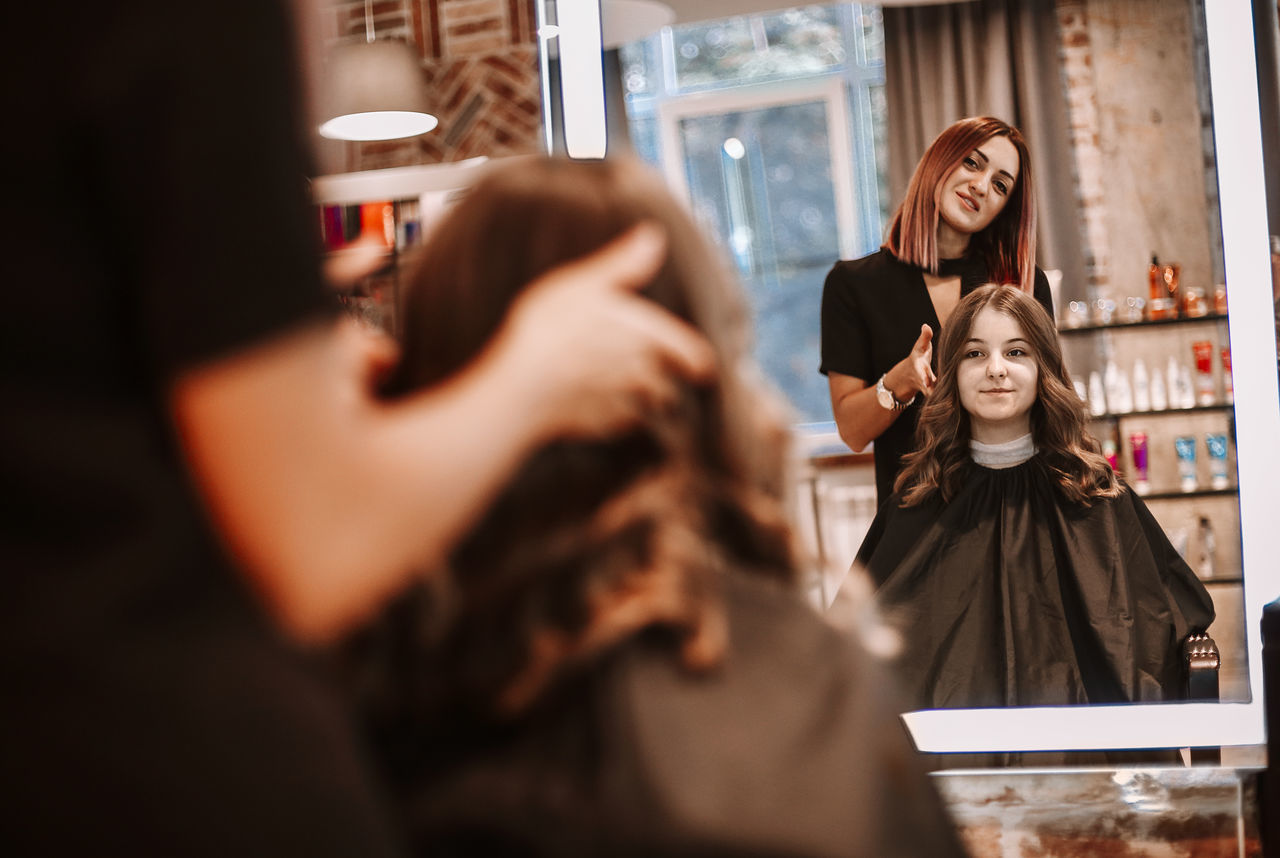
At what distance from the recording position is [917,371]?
2.23 meters

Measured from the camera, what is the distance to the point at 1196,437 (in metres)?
2.16

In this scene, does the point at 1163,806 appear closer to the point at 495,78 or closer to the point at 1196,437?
the point at 1196,437

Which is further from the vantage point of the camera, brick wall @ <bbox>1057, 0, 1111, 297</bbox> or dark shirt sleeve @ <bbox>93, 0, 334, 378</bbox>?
brick wall @ <bbox>1057, 0, 1111, 297</bbox>

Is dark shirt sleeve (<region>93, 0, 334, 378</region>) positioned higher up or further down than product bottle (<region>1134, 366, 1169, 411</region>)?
higher up

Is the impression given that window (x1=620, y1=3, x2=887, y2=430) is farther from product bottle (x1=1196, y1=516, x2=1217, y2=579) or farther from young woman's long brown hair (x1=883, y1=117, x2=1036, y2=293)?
product bottle (x1=1196, y1=516, x2=1217, y2=579)

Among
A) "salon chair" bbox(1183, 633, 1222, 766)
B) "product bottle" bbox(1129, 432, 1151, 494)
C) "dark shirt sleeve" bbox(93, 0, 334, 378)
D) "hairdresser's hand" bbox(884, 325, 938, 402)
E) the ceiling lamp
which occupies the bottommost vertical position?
"salon chair" bbox(1183, 633, 1222, 766)

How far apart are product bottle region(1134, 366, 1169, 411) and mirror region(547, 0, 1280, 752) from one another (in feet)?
0.46

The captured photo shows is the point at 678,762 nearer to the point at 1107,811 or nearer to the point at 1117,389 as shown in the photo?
the point at 1117,389

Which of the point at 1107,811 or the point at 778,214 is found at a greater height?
the point at 778,214

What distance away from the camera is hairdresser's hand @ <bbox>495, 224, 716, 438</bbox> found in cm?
65

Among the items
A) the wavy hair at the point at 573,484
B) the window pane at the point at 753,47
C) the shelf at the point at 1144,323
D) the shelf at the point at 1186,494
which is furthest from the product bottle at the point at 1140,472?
the wavy hair at the point at 573,484

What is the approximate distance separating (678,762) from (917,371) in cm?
169

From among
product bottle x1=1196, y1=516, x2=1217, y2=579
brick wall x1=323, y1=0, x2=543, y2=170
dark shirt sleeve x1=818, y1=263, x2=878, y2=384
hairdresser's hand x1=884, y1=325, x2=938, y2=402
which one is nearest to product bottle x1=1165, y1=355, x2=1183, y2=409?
product bottle x1=1196, y1=516, x2=1217, y2=579

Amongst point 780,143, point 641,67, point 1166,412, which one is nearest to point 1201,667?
point 1166,412
